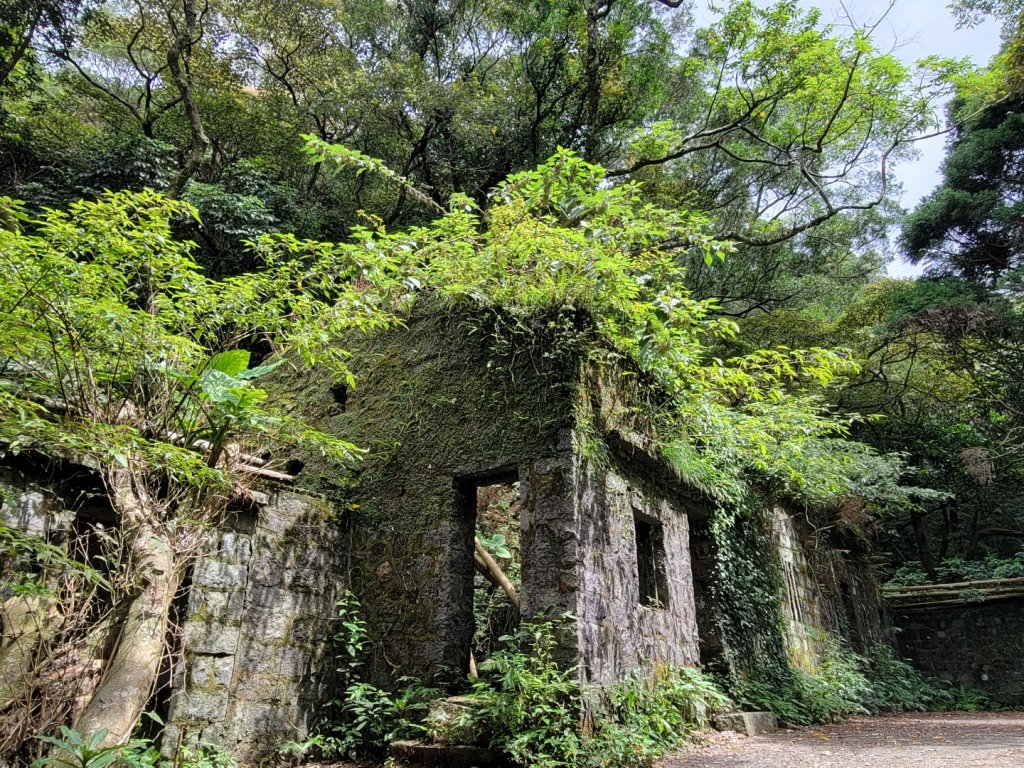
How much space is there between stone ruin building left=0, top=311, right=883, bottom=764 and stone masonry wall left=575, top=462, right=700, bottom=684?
0.06 ft

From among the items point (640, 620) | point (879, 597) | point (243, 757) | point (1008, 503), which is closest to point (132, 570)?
point (243, 757)

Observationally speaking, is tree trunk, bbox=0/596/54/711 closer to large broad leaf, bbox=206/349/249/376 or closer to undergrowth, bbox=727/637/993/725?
large broad leaf, bbox=206/349/249/376

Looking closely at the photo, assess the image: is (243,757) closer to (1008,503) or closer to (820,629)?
(820,629)

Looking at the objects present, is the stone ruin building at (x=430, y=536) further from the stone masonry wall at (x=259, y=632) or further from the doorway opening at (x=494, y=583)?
the doorway opening at (x=494, y=583)

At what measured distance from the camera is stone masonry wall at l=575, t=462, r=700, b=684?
4.57 m

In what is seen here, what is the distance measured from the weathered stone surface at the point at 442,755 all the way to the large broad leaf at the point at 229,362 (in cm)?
269

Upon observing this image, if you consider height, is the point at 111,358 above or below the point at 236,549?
above

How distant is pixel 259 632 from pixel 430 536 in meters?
1.38

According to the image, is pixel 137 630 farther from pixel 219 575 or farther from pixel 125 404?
pixel 125 404

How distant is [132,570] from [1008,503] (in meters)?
18.1

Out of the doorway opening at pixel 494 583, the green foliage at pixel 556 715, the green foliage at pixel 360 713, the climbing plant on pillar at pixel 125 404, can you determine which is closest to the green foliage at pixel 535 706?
the green foliage at pixel 556 715

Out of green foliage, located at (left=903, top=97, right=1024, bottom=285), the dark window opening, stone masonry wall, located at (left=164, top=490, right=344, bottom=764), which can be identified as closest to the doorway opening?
the dark window opening

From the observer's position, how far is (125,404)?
13.3 ft

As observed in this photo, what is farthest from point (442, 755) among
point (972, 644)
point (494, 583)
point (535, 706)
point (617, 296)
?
point (972, 644)
